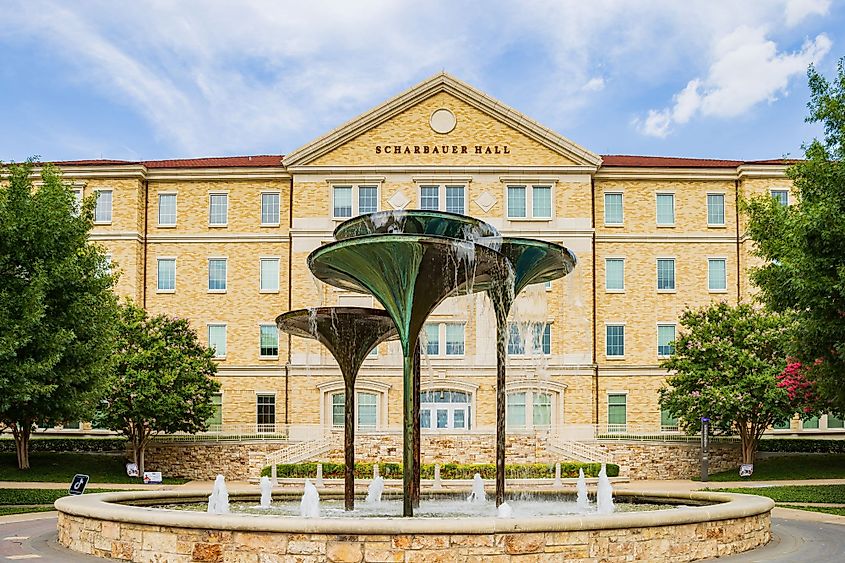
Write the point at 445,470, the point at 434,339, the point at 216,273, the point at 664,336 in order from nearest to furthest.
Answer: the point at 445,470, the point at 434,339, the point at 664,336, the point at 216,273

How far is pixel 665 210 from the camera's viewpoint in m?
48.6

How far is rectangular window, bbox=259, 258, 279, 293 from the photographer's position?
48344 millimetres

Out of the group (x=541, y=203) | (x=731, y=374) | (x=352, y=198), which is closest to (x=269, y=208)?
(x=352, y=198)

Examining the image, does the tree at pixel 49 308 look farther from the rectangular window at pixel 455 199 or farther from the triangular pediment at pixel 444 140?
the rectangular window at pixel 455 199

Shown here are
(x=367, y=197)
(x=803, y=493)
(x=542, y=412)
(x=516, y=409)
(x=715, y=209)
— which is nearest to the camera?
(x=803, y=493)

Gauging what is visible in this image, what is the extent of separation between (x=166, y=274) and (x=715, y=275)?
26790 mm

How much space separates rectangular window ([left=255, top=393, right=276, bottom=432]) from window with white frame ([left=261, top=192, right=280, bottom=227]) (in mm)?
8384

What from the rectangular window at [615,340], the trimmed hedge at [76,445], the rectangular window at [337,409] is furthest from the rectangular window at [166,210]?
the rectangular window at [615,340]

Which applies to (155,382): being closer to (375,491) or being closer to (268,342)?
(268,342)

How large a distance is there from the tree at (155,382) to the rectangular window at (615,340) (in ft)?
61.0

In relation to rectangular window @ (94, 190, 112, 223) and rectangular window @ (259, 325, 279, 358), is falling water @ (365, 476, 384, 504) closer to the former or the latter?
rectangular window @ (259, 325, 279, 358)

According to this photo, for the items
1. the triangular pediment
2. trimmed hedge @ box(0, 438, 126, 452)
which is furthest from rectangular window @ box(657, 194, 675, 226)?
trimmed hedge @ box(0, 438, 126, 452)

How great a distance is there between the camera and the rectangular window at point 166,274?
160 feet

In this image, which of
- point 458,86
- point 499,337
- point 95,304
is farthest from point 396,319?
point 458,86
